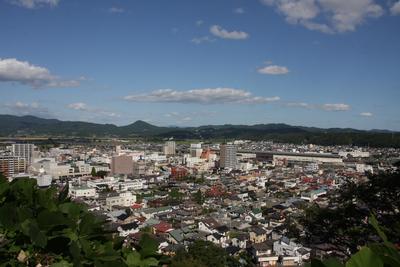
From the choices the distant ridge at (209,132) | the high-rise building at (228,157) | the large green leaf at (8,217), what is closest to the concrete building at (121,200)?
the high-rise building at (228,157)

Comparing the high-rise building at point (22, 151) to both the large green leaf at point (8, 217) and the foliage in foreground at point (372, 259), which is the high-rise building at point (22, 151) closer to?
the large green leaf at point (8, 217)

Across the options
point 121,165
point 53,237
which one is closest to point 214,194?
point 121,165

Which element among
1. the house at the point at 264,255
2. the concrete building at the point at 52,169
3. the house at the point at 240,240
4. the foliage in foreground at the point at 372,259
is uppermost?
the foliage in foreground at the point at 372,259

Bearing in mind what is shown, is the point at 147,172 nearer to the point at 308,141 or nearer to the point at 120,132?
the point at 308,141

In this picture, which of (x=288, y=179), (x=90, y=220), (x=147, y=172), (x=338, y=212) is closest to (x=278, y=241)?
(x=338, y=212)

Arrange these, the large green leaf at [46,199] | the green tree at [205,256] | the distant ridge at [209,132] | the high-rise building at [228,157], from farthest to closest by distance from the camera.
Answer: the distant ridge at [209,132]
the high-rise building at [228,157]
the green tree at [205,256]
the large green leaf at [46,199]
